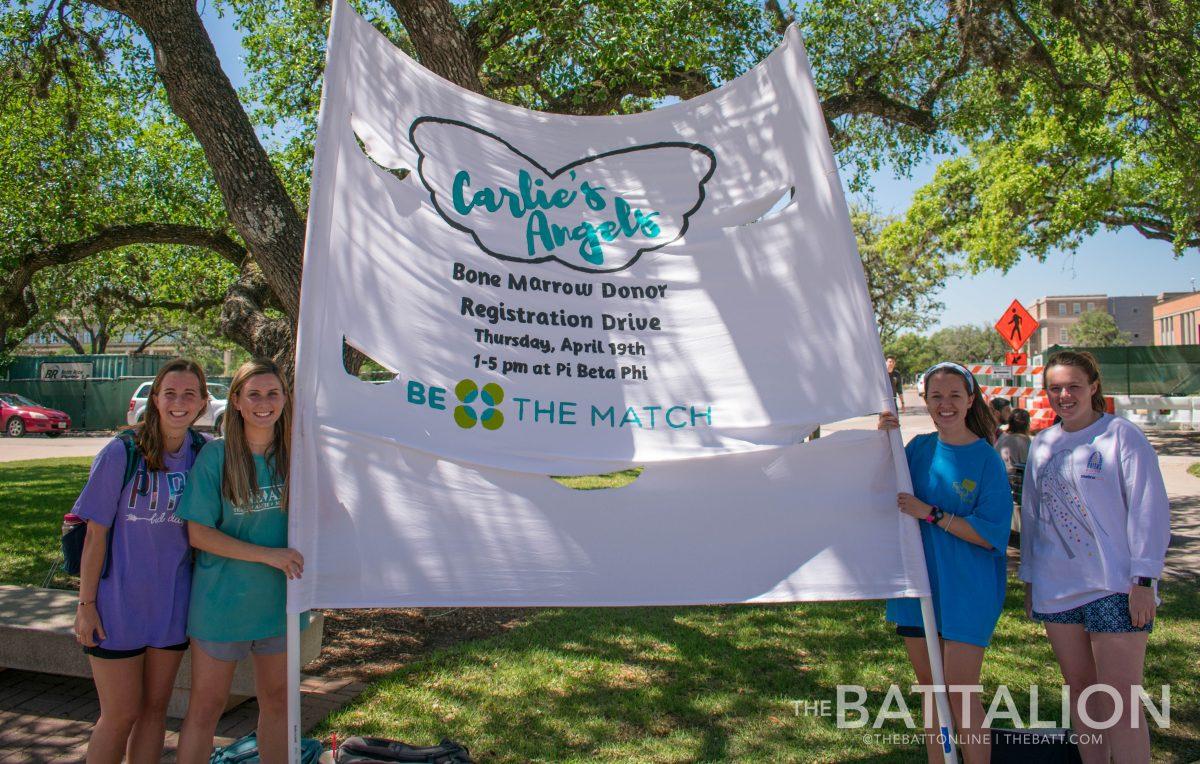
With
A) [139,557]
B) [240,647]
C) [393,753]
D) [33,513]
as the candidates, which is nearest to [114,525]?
[139,557]

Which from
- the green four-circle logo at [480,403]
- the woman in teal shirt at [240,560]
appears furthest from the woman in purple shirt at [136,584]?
the green four-circle logo at [480,403]

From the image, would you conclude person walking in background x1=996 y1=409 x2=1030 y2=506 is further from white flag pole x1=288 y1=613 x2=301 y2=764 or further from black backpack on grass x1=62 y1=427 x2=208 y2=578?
black backpack on grass x1=62 y1=427 x2=208 y2=578

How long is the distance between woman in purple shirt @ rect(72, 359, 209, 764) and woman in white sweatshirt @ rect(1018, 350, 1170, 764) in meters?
3.44

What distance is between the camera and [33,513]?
9.69 m

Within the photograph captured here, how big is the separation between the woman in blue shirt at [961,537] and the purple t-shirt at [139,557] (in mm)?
2767

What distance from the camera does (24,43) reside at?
7922mm

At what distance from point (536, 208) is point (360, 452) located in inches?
47.1

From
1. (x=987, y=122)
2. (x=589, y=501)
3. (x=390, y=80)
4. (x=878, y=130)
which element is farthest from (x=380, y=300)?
(x=878, y=130)

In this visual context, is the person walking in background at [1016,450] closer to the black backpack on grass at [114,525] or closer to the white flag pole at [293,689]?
the white flag pole at [293,689]

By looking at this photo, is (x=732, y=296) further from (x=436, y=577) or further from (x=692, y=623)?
(x=692, y=623)

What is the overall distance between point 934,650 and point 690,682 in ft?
6.69

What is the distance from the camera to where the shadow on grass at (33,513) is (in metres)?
7.12

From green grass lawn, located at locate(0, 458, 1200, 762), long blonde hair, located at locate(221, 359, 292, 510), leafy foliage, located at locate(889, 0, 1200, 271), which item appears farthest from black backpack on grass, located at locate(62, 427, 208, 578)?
leafy foliage, located at locate(889, 0, 1200, 271)

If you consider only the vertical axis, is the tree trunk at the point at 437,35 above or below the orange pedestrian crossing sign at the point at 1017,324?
above
